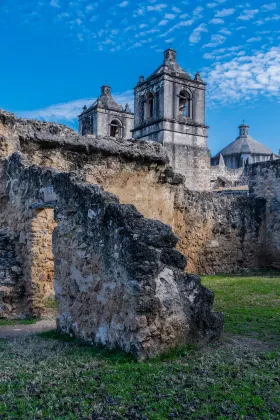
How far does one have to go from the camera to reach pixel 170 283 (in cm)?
495

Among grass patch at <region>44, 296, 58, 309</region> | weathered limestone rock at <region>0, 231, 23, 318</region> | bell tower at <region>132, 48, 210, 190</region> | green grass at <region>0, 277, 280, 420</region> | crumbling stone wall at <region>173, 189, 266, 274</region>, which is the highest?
bell tower at <region>132, 48, 210, 190</region>

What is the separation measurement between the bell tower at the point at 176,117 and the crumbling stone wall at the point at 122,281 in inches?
1142

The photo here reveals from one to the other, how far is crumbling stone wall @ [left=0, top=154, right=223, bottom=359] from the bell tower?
29005mm

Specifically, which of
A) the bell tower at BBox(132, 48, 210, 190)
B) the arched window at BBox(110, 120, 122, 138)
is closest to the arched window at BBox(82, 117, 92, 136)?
the arched window at BBox(110, 120, 122, 138)

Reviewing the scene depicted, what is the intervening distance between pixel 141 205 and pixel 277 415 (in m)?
7.53

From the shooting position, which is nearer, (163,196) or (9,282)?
(9,282)

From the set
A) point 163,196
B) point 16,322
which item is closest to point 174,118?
point 163,196

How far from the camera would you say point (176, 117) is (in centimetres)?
3575

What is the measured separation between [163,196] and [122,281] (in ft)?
21.0

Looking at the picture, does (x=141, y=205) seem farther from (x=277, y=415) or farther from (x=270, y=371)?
(x=277, y=415)

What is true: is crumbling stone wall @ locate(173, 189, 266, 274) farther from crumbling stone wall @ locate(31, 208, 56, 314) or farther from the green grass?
the green grass

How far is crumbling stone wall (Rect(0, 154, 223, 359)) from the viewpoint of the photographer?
15.4 ft

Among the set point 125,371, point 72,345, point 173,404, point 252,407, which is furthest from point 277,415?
point 72,345

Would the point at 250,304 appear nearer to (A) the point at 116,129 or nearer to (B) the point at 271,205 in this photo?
(B) the point at 271,205
